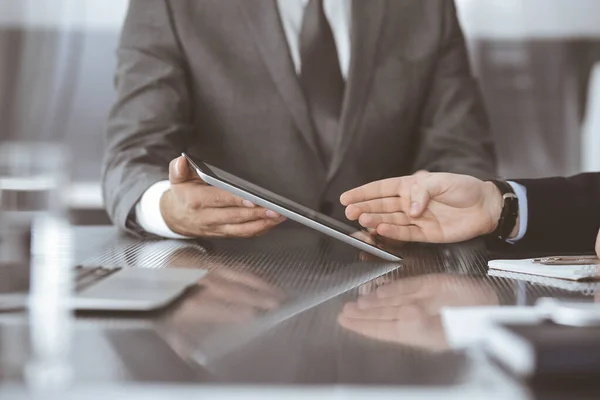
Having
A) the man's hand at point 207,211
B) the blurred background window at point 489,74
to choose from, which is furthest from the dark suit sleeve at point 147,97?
the blurred background window at point 489,74

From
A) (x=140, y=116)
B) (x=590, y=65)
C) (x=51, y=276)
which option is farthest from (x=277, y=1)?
(x=590, y=65)

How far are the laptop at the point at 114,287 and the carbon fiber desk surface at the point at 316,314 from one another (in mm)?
11

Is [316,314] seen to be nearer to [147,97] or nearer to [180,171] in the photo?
[180,171]

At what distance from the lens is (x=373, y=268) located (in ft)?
3.11

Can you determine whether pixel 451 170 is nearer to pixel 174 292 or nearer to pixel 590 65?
pixel 174 292

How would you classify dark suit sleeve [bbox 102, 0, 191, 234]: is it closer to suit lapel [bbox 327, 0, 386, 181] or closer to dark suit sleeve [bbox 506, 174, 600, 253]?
suit lapel [bbox 327, 0, 386, 181]

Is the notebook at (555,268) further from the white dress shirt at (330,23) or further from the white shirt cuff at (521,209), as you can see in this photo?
the white dress shirt at (330,23)

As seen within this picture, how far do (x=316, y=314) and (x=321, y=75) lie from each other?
1216 millimetres

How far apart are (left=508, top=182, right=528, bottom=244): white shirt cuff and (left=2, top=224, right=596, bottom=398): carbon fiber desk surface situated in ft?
0.24

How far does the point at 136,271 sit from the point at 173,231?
44cm

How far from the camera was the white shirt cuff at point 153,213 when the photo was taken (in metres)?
1.25

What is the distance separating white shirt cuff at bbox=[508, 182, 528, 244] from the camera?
1142mm

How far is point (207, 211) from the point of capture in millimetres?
1180

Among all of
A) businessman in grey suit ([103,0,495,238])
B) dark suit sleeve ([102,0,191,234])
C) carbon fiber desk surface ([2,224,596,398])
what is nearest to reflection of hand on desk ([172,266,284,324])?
carbon fiber desk surface ([2,224,596,398])
